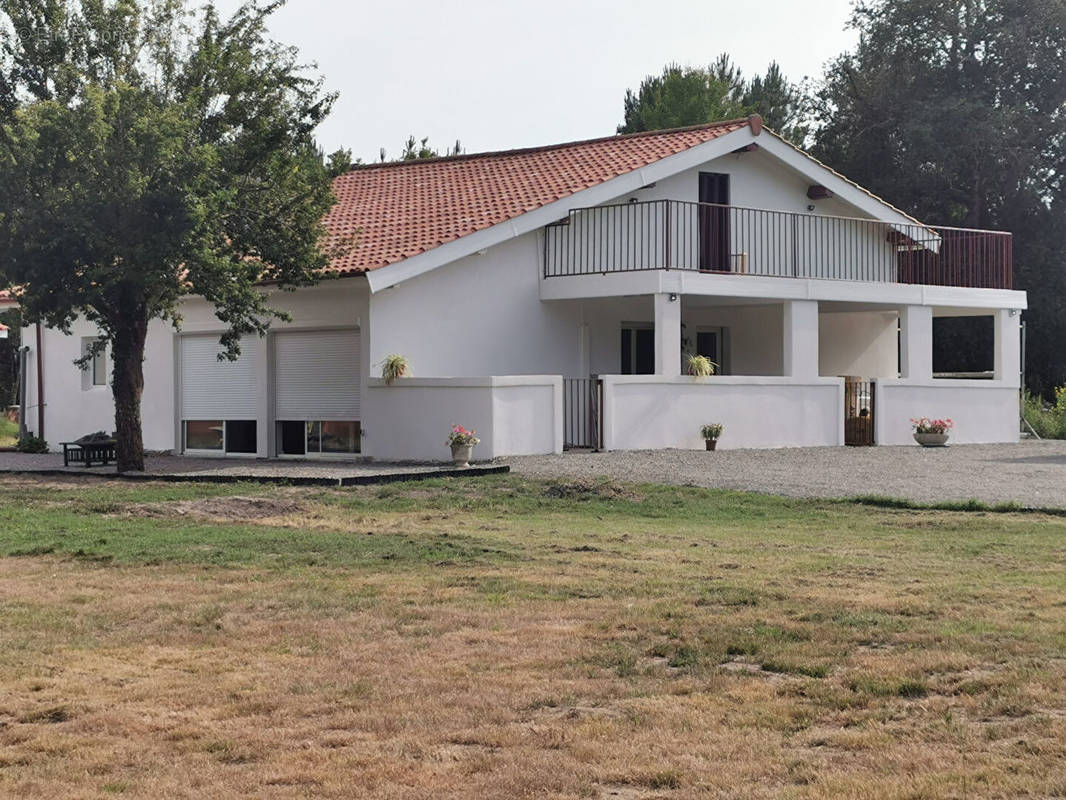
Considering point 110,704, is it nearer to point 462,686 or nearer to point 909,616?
point 462,686

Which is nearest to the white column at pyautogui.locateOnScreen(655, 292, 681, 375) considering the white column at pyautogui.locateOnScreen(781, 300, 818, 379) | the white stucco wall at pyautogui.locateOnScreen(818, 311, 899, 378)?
the white column at pyautogui.locateOnScreen(781, 300, 818, 379)

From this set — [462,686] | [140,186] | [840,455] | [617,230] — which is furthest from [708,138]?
[462,686]

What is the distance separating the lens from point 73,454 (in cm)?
2469

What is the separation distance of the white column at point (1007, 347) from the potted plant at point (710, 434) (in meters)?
8.38

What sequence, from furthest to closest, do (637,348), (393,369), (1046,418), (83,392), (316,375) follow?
(1046,418) < (637,348) < (83,392) < (316,375) < (393,369)

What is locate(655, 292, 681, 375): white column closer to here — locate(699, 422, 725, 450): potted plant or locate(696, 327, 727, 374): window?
locate(699, 422, 725, 450): potted plant

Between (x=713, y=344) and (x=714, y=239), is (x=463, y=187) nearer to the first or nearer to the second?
(x=714, y=239)

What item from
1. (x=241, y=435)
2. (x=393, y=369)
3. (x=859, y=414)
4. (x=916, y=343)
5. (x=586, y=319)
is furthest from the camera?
(x=916, y=343)

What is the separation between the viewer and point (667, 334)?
26.7m

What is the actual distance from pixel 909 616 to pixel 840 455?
54.1ft

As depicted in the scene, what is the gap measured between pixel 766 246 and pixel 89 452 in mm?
13545

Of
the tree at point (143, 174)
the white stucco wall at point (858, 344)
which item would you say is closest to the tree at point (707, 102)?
the white stucco wall at point (858, 344)

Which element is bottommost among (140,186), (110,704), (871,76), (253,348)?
(110,704)

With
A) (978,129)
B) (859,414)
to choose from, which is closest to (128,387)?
(859,414)
